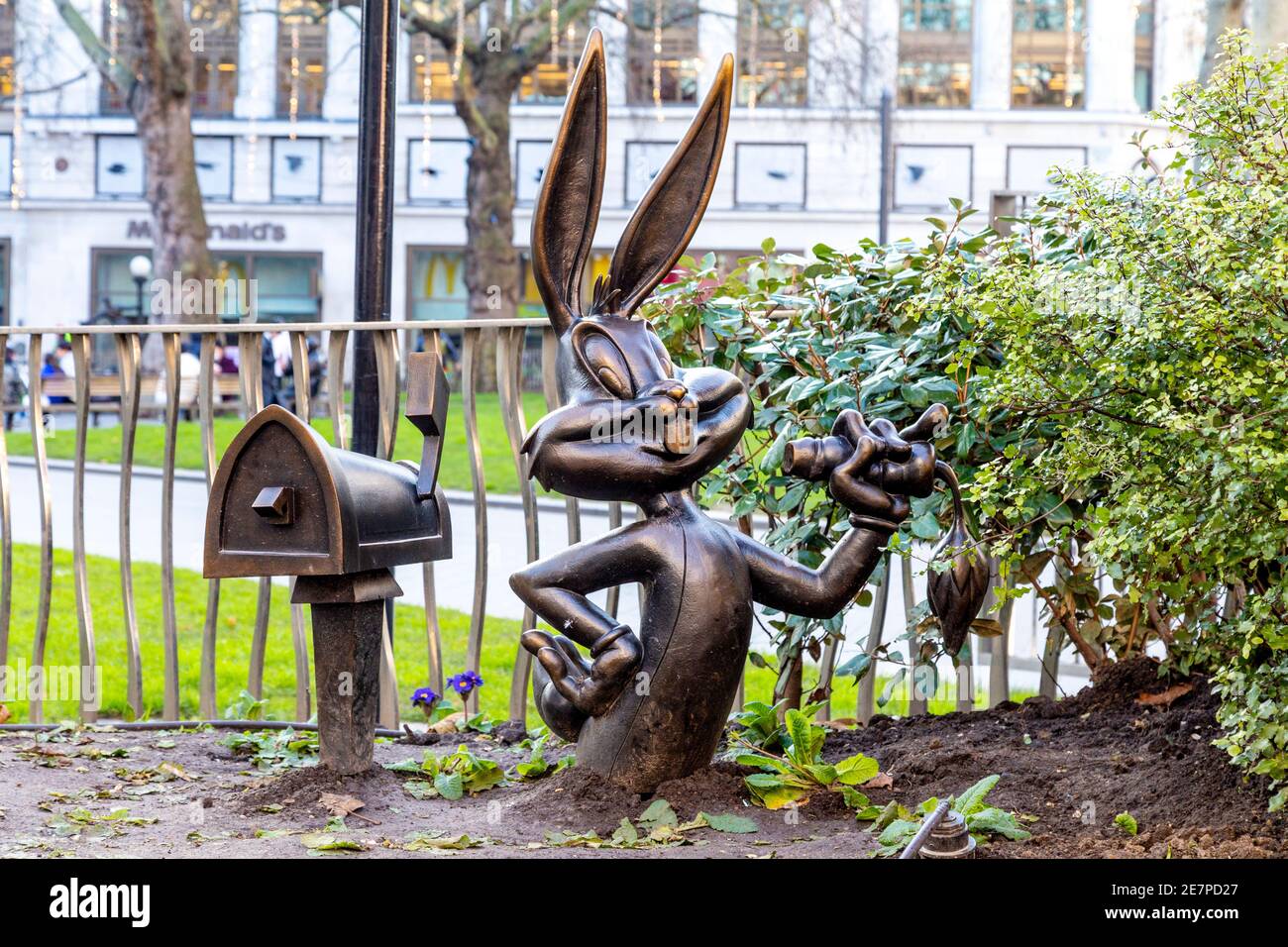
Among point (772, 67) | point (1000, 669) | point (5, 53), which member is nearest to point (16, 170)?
point (5, 53)

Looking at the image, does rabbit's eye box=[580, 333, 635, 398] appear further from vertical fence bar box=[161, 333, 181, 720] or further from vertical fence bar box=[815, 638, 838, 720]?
vertical fence bar box=[161, 333, 181, 720]

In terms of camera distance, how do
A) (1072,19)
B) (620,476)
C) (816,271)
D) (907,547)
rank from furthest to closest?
1. (1072,19)
2. (816,271)
3. (907,547)
4. (620,476)

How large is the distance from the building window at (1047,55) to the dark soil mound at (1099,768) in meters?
28.3

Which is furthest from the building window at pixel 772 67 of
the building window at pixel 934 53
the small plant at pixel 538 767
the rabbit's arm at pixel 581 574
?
the rabbit's arm at pixel 581 574

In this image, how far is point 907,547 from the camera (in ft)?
11.7

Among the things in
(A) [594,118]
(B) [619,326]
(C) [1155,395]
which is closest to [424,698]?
(B) [619,326]

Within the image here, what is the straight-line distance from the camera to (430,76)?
2978cm

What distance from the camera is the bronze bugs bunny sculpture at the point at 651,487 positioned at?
9.93 feet

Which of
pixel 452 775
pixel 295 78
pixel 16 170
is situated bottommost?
pixel 452 775

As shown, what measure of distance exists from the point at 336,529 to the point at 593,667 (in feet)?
2.01

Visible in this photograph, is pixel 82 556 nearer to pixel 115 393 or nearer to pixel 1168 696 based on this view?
pixel 1168 696
